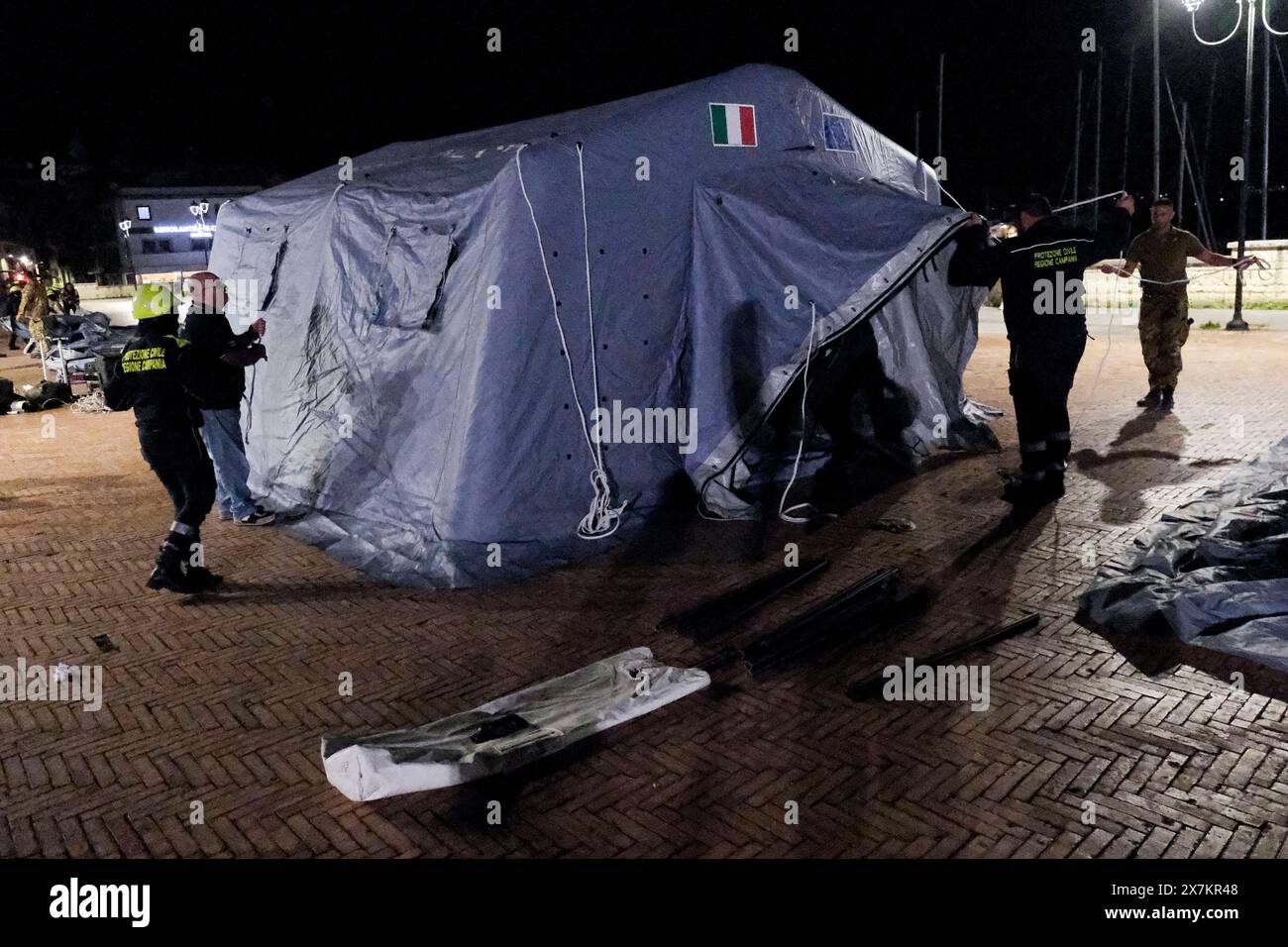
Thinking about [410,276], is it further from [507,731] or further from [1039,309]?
[1039,309]

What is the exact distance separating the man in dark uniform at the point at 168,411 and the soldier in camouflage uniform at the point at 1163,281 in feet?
28.4

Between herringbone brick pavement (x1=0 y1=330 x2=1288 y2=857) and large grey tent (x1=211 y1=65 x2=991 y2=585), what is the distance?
553 millimetres

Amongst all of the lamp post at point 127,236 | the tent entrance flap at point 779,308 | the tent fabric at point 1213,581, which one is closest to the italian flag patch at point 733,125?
the tent entrance flap at point 779,308

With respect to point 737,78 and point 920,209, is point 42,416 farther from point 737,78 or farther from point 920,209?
point 920,209

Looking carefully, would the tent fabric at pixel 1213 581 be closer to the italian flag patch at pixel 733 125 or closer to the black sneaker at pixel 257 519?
the italian flag patch at pixel 733 125

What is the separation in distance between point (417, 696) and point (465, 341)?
2.51 meters

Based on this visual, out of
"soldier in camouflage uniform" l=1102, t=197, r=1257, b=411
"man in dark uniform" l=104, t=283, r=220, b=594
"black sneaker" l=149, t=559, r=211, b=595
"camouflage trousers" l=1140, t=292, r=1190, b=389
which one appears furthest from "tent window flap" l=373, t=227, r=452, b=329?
"camouflage trousers" l=1140, t=292, r=1190, b=389

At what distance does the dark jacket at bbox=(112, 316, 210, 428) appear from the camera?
5684 mm

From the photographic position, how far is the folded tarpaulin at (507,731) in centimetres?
353

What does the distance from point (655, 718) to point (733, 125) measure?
4391mm

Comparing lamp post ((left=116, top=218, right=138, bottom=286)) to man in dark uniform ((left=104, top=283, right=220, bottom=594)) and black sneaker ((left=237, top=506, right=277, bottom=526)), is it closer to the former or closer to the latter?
black sneaker ((left=237, top=506, right=277, bottom=526))
